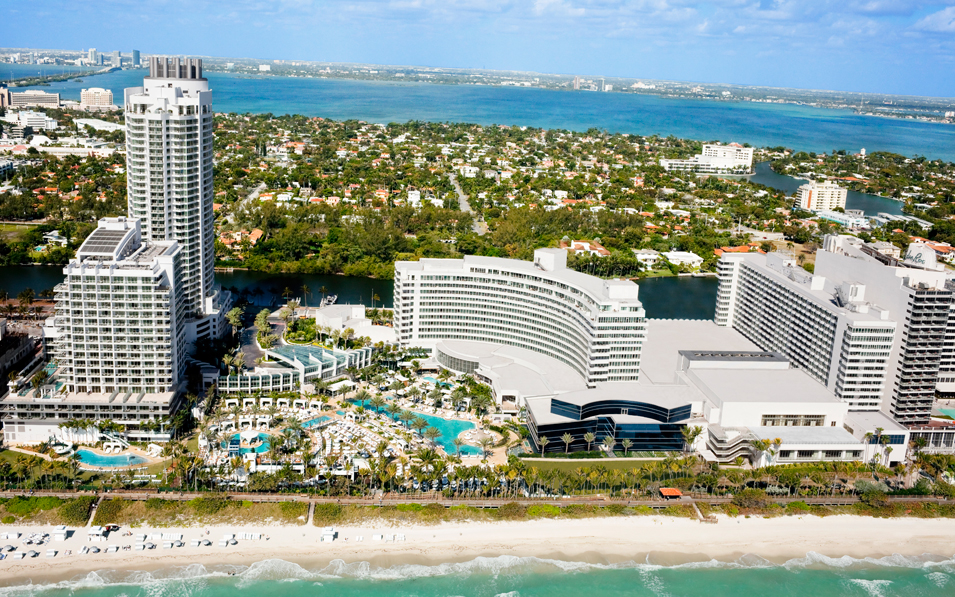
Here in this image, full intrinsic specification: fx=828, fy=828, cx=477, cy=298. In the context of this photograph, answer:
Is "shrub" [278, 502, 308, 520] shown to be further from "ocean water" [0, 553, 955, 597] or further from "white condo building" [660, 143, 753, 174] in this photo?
"white condo building" [660, 143, 753, 174]

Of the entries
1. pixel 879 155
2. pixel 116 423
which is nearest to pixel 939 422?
pixel 116 423

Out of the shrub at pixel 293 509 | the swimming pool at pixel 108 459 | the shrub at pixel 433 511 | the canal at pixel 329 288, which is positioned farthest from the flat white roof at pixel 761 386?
the swimming pool at pixel 108 459

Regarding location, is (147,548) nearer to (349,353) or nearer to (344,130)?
(349,353)

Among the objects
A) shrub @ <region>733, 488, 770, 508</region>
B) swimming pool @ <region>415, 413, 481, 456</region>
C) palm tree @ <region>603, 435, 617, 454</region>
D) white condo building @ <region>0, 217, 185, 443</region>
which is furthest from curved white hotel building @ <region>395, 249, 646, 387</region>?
white condo building @ <region>0, 217, 185, 443</region>

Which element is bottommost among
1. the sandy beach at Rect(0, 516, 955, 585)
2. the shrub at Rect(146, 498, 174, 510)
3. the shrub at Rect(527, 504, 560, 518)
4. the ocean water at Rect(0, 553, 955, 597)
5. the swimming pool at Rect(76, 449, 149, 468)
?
the ocean water at Rect(0, 553, 955, 597)

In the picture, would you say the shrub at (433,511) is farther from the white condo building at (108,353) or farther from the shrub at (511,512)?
the white condo building at (108,353)

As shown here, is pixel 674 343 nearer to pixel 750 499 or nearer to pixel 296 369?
pixel 750 499

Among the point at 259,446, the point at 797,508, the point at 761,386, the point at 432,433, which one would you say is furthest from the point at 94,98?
the point at 797,508
